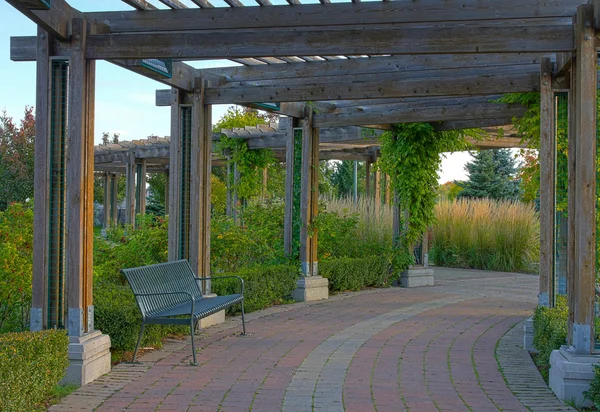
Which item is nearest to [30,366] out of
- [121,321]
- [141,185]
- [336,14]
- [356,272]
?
[121,321]

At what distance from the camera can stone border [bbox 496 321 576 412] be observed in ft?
15.3

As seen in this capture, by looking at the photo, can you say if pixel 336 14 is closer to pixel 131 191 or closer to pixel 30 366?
pixel 30 366

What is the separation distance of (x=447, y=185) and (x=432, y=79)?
90.2 feet

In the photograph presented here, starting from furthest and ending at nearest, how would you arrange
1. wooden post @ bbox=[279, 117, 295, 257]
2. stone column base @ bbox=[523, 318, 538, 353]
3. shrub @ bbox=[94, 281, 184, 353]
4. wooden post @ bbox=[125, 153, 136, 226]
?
wooden post @ bbox=[125, 153, 136, 226] < wooden post @ bbox=[279, 117, 295, 257] < stone column base @ bbox=[523, 318, 538, 353] < shrub @ bbox=[94, 281, 184, 353]

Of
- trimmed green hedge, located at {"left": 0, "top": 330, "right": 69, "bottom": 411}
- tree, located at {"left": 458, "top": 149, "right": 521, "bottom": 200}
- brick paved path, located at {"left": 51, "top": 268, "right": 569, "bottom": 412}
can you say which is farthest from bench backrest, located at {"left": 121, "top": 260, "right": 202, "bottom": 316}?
tree, located at {"left": 458, "top": 149, "right": 521, "bottom": 200}

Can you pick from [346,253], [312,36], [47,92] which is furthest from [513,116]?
[47,92]

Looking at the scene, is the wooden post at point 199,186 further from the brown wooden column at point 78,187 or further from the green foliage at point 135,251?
the brown wooden column at point 78,187

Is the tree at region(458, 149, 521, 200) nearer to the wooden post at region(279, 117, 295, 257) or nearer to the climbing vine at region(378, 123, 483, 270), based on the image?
the climbing vine at region(378, 123, 483, 270)

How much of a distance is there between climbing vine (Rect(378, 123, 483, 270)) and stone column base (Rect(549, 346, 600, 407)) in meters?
6.96

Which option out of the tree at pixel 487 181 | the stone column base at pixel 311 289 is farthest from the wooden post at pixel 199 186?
the tree at pixel 487 181

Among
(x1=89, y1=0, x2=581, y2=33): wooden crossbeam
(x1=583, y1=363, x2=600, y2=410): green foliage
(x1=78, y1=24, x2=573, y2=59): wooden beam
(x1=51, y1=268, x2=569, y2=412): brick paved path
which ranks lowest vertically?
(x1=51, y1=268, x2=569, y2=412): brick paved path

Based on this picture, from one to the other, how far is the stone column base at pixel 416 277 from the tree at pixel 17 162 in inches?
561

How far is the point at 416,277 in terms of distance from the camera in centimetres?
1181

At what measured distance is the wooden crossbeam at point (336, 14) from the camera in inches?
207
